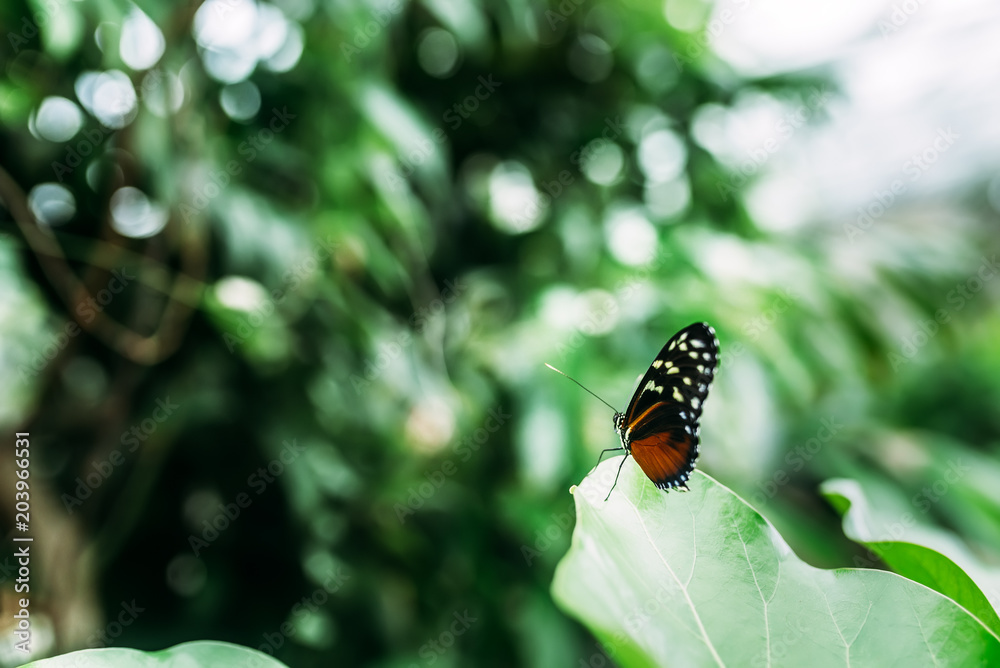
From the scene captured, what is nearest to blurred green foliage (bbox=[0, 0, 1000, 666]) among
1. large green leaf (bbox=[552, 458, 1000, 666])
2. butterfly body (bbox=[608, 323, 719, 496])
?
butterfly body (bbox=[608, 323, 719, 496])

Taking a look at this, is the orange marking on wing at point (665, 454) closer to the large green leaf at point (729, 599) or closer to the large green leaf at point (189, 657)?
the large green leaf at point (729, 599)

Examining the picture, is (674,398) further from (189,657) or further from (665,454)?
(189,657)

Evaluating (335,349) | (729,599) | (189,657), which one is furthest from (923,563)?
(335,349)

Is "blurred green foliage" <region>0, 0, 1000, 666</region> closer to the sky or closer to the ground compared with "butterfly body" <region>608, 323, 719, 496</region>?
closer to the ground

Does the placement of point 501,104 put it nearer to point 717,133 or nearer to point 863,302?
point 717,133

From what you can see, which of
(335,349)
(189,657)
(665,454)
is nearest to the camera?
(189,657)

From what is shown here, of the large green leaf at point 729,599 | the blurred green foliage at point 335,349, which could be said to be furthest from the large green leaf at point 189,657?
the blurred green foliage at point 335,349

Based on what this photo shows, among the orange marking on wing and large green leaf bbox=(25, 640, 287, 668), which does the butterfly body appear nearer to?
the orange marking on wing
